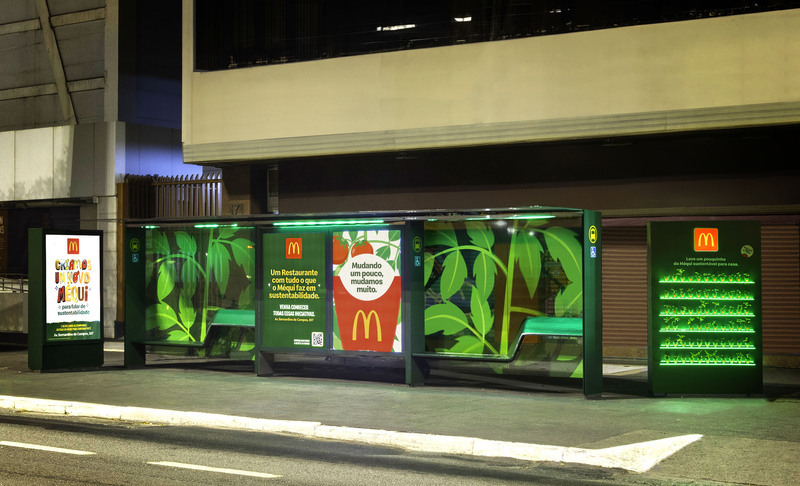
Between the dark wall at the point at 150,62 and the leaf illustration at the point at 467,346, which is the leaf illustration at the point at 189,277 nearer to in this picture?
the leaf illustration at the point at 467,346

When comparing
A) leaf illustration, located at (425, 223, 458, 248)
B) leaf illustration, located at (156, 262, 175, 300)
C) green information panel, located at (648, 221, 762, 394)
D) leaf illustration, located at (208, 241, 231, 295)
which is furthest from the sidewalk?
leaf illustration, located at (425, 223, 458, 248)

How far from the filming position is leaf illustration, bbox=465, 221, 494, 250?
14.6 metres

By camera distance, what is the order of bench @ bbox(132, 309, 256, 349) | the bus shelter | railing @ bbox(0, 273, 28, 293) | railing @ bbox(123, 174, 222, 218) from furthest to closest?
1. railing @ bbox(0, 273, 28, 293)
2. railing @ bbox(123, 174, 222, 218)
3. bench @ bbox(132, 309, 256, 349)
4. the bus shelter

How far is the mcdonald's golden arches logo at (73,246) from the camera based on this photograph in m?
16.5

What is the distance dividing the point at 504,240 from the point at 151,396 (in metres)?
5.60

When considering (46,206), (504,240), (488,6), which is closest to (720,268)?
(504,240)

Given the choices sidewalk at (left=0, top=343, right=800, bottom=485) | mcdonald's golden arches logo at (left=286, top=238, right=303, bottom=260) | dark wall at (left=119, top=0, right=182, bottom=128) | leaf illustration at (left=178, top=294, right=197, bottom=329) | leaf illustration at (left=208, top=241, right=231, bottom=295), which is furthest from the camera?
dark wall at (left=119, top=0, right=182, bottom=128)

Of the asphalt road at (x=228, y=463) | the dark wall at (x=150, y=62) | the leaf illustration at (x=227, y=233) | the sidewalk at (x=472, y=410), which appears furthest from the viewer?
the dark wall at (x=150, y=62)

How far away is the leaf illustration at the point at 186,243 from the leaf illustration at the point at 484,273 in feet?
17.1

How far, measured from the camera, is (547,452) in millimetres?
9336

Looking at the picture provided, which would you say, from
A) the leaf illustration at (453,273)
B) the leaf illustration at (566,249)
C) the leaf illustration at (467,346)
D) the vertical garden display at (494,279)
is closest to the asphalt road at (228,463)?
the leaf illustration at (467,346)

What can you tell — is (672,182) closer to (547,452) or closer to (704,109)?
(704,109)

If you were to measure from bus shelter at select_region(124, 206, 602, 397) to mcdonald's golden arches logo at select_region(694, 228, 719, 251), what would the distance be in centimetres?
135

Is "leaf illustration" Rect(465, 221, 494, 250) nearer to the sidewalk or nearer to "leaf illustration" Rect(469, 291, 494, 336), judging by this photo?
"leaf illustration" Rect(469, 291, 494, 336)
